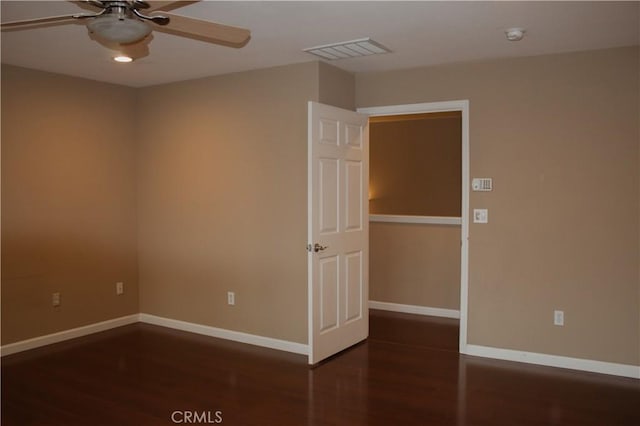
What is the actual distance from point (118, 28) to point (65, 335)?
3550mm

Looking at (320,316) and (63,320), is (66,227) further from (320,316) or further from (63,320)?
(320,316)

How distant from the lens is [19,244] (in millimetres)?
4465

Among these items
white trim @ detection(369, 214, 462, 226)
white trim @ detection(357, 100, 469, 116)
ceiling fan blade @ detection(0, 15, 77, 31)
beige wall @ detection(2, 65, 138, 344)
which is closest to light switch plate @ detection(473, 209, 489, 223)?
white trim @ detection(357, 100, 469, 116)

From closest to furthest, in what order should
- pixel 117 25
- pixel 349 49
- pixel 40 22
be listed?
pixel 117 25
pixel 40 22
pixel 349 49

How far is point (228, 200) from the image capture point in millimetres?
4855

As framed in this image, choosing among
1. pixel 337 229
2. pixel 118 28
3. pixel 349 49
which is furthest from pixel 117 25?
pixel 337 229

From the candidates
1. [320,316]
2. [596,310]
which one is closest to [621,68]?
[596,310]

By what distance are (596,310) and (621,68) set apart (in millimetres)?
1778

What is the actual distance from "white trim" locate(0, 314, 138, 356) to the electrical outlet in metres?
3.98

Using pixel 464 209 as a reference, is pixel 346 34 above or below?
above

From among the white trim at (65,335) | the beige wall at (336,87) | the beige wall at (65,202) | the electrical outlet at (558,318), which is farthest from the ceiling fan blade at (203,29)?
the white trim at (65,335)

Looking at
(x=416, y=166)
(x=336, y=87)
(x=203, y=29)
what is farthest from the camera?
(x=416, y=166)

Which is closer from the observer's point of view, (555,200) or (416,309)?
(555,200)

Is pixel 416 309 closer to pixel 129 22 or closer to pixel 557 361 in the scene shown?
pixel 557 361
